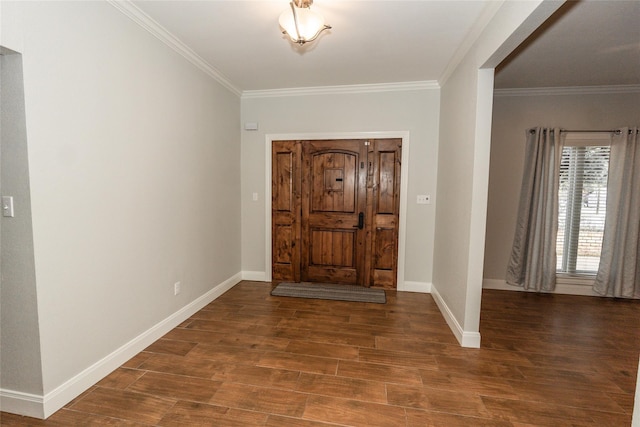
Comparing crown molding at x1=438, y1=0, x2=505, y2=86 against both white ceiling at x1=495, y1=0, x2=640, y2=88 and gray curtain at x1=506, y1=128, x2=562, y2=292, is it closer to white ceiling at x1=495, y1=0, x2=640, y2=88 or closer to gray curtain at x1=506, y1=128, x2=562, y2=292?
white ceiling at x1=495, y1=0, x2=640, y2=88

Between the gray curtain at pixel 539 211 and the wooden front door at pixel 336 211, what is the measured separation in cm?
170

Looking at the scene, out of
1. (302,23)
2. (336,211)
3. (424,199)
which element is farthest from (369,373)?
(302,23)

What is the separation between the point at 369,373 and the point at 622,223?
3.90 m

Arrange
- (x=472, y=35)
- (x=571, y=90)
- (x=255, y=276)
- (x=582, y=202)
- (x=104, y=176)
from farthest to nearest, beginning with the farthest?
(x=255, y=276) < (x=582, y=202) < (x=571, y=90) < (x=472, y=35) < (x=104, y=176)

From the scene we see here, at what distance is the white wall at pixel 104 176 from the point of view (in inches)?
66.0

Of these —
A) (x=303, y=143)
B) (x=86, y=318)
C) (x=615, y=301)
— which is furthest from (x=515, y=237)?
(x=86, y=318)

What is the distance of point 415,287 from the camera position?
13.1 feet

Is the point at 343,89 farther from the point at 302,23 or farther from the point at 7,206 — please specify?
the point at 7,206

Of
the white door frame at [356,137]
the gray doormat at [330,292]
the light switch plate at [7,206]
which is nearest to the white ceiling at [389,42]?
the white door frame at [356,137]

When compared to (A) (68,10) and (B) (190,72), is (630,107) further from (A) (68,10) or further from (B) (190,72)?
(A) (68,10)

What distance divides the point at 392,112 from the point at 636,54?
2.36 m

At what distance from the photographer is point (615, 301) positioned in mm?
3750

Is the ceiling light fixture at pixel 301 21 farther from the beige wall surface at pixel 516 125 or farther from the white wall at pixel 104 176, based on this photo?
the beige wall surface at pixel 516 125

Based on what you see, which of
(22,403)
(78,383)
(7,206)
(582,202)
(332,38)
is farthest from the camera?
(582,202)
